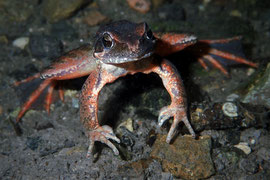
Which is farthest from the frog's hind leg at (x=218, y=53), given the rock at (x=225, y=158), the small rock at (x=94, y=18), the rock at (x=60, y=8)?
the rock at (x=60, y=8)

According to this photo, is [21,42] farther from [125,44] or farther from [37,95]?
[125,44]

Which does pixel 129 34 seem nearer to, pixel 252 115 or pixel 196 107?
pixel 196 107

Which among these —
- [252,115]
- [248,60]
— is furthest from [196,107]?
[248,60]

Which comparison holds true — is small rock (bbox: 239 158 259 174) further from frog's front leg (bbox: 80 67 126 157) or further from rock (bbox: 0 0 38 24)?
rock (bbox: 0 0 38 24)

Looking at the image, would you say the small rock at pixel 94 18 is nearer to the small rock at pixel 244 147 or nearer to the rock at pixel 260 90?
the rock at pixel 260 90

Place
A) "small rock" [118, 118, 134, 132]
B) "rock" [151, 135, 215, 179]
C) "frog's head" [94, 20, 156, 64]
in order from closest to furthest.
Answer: "frog's head" [94, 20, 156, 64], "rock" [151, 135, 215, 179], "small rock" [118, 118, 134, 132]

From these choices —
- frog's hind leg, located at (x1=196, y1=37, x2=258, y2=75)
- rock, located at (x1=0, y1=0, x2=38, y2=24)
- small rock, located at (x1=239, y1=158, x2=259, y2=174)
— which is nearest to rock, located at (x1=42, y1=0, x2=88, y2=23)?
rock, located at (x1=0, y1=0, x2=38, y2=24)
